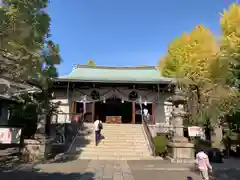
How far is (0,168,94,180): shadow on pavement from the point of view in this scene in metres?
8.18

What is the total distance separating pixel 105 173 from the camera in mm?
9117

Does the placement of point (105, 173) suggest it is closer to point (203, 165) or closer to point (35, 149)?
point (203, 165)

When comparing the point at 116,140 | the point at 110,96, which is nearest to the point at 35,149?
the point at 116,140

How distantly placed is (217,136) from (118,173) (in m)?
11.6

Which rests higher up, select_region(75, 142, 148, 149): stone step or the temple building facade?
the temple building facade

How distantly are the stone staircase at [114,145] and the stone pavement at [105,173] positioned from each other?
2.84 m

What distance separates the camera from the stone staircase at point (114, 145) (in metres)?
13.6

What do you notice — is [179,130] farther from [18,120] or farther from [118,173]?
[18,120]

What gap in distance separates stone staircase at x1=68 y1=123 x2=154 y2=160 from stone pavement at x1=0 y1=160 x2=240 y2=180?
2.84 m

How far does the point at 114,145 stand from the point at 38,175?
7098 mm

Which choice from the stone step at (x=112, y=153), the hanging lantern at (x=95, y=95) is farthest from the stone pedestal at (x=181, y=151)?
the hanging lantern at (x=95, y=95)

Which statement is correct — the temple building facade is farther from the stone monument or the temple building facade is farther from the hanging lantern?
the stone monument

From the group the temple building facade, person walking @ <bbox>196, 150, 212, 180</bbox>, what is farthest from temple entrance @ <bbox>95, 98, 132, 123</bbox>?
person walking @ <bbox>196, 150, 212, 180</bbox>

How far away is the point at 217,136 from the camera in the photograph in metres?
18.0
